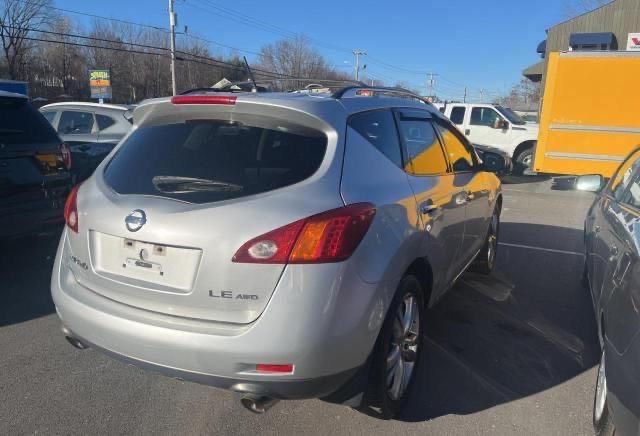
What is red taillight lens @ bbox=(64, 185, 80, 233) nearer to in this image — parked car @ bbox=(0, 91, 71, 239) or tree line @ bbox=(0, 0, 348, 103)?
parked car @ bbox=(0, 91, 71, 239)

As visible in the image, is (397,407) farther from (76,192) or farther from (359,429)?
(76,192)

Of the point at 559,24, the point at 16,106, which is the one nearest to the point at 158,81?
the point at 559,24

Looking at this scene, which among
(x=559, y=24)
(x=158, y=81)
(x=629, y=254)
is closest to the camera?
(x=629, y=254)

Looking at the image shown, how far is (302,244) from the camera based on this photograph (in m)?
2.18

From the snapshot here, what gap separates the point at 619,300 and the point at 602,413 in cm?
55

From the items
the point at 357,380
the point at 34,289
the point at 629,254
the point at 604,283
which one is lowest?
the point at 34,289

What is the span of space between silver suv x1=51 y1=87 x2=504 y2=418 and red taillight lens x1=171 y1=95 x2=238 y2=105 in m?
0.01

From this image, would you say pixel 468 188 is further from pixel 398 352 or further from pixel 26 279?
pixel 26 279

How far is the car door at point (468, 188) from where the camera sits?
3.94 m

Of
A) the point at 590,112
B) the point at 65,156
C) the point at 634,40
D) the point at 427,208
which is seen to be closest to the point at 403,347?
the point at 427,208

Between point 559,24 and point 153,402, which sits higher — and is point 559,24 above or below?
above

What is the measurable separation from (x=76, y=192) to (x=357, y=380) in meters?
1.79

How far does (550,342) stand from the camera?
3885mm

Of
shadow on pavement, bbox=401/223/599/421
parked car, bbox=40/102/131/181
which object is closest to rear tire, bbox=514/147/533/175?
shadow on pavement, bbox=401/223/599/421
